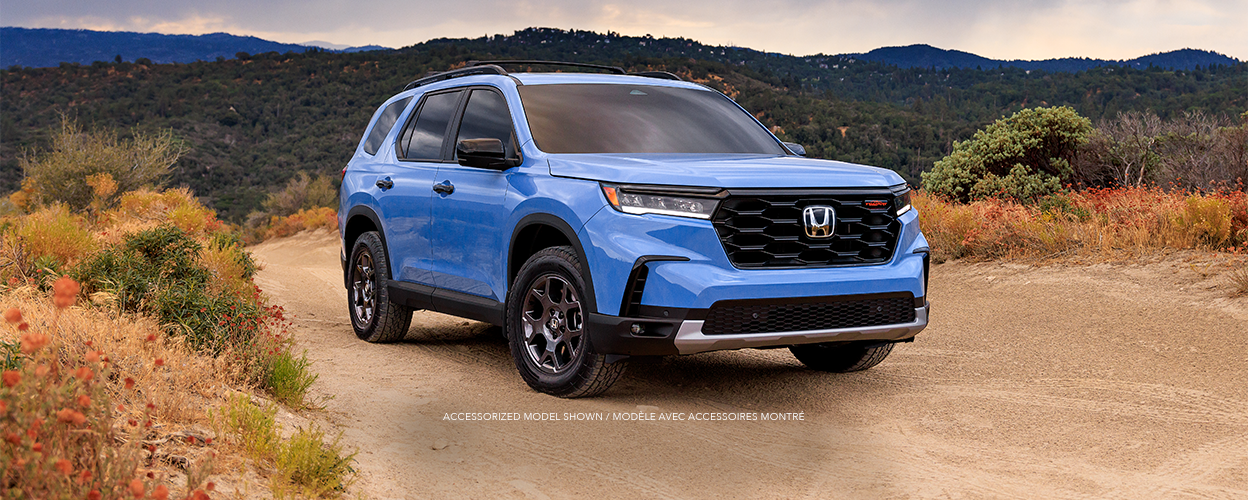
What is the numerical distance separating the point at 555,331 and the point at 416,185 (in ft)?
6.70

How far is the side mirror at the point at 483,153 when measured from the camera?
5.76m

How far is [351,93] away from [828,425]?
198 ft

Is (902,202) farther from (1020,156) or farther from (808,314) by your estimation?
(1020,156)

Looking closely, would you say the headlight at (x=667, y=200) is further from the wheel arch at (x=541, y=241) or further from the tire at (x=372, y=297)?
the tire at (x=372, y=297)

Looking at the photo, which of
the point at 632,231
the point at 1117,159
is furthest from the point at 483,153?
the point at 1117,159

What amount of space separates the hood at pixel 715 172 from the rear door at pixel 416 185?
1533mm

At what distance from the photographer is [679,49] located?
267ft

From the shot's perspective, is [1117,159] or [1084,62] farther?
[1084,62]

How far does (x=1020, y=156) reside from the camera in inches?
655

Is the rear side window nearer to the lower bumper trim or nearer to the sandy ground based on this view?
the sandy ground

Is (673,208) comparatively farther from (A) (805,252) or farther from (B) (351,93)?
(B) (351,93)

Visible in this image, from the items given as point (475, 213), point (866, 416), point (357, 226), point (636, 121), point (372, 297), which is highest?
point (636, 121)

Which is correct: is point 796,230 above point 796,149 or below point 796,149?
below

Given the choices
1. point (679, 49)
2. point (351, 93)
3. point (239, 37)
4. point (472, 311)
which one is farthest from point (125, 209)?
point (239, 37)
